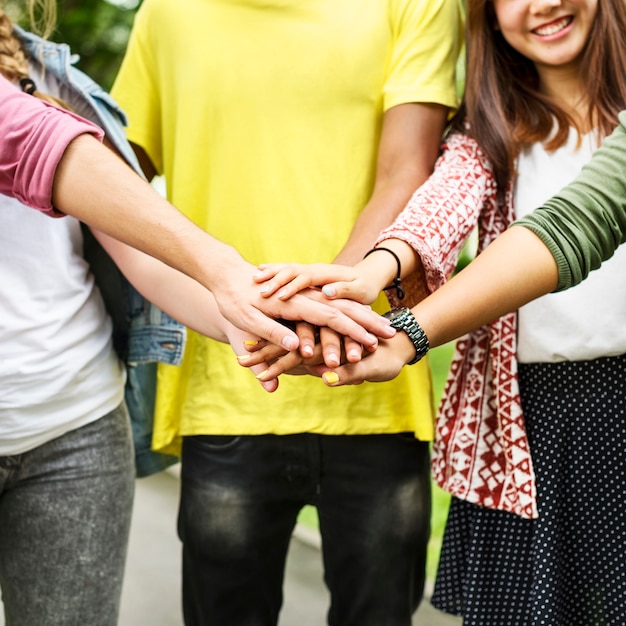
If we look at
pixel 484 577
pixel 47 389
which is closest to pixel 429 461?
pixel 484 577

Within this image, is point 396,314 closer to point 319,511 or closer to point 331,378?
point 331,378

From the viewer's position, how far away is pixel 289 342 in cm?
171

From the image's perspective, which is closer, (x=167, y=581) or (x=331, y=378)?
(x=331, y=378)

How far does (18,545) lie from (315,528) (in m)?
2.27

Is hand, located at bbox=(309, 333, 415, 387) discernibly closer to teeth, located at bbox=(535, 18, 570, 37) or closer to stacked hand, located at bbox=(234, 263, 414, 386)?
stacked hand, located at bbox=(234, 263, 414, 386)

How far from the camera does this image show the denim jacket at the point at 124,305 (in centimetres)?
188

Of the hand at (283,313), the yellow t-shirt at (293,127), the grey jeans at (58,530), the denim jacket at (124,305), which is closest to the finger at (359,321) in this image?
the hand at (283,313)

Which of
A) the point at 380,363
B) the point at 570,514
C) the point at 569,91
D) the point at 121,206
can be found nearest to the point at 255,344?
the point at 380,363

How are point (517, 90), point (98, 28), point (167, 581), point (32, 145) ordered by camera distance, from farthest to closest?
point (98, 28)
point (167, 581)
point (517, 90)
point (32, 145)

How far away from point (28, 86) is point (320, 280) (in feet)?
2.18

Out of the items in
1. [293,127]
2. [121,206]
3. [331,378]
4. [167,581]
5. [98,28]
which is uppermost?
[98,28]

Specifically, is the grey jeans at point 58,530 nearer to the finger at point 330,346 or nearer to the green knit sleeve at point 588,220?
the finger at point 330,346

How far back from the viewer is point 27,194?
5.25 feet

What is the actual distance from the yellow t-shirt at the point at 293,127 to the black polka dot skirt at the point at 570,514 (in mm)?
265
